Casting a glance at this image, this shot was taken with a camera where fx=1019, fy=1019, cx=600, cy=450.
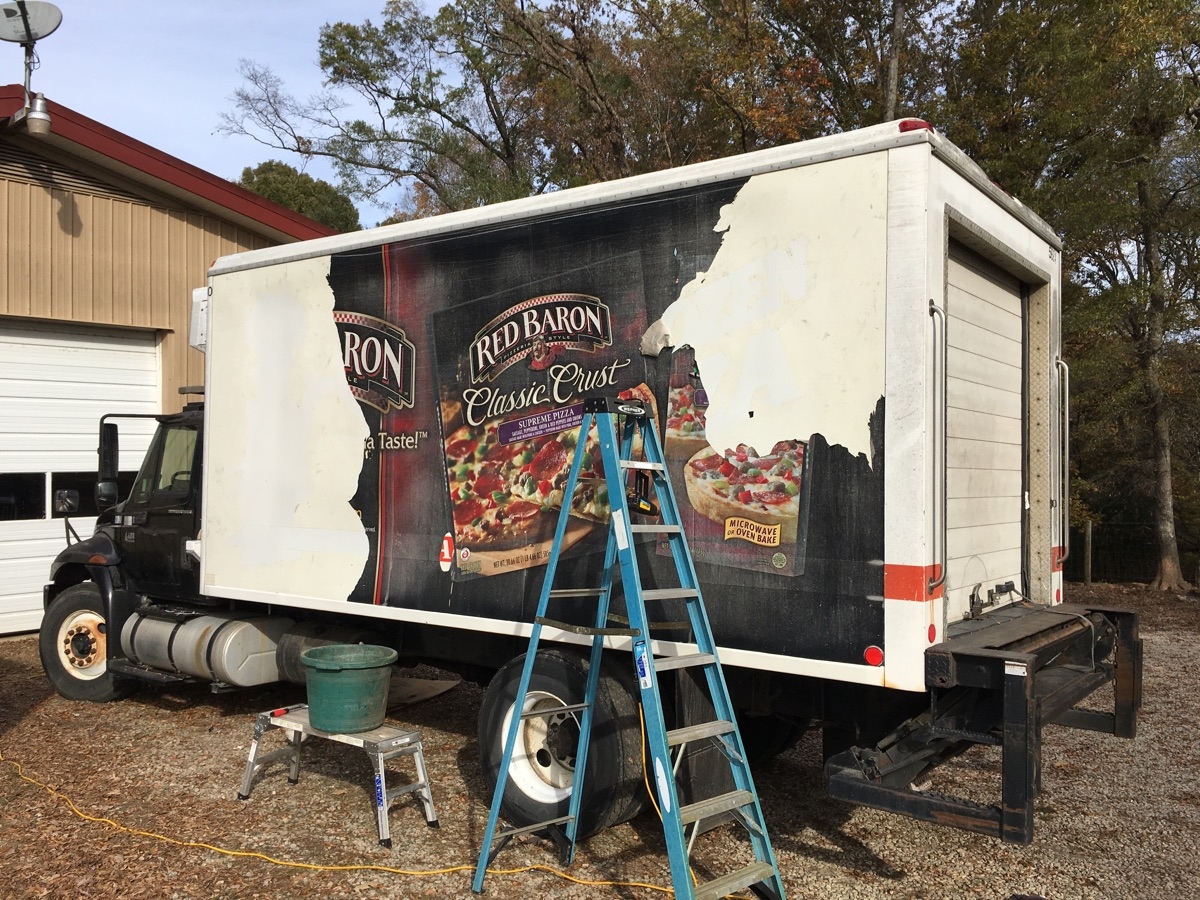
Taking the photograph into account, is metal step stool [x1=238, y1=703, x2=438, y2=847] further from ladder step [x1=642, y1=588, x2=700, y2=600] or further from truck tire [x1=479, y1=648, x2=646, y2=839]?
ladder step [x1=642, y1=588, x2=700, y2=600]

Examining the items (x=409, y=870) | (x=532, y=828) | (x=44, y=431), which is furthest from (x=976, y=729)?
(x=44, y=431)

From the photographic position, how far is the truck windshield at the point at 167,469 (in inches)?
298

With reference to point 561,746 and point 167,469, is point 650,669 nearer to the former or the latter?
point 561,746

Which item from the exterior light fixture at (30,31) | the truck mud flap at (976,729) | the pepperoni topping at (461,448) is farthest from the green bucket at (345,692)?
the exterior light fixture at (30,31)

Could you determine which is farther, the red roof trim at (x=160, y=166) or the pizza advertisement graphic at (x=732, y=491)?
the red roof trim at (x=160, y=166)

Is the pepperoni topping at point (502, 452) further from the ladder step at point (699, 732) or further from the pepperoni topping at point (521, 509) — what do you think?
the ladder step at point (699, 732)

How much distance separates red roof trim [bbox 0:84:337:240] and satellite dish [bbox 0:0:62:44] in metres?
0.48

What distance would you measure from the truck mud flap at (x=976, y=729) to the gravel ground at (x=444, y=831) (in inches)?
31.3

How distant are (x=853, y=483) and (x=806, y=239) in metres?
1.09

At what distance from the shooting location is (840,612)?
4.26 m

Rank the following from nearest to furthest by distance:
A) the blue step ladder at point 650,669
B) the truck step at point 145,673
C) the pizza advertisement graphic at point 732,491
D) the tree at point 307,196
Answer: the blue step ladder at point 650,669 < the pizza advertisement graphic at point 732,491 < the truck step at point 145,673 < the tree at point 307,196

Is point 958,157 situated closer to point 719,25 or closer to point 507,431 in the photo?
point 507,431

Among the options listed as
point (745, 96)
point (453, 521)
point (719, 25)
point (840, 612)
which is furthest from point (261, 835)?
point (719, 25)

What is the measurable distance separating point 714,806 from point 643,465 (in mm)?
1471
